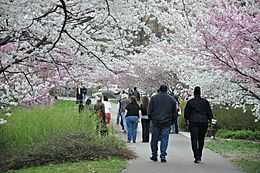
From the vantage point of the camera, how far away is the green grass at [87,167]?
9.46m

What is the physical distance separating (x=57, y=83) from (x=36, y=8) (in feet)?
38.4

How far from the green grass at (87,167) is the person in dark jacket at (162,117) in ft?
2.96

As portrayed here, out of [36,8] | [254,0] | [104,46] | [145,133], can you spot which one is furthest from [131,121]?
[36,8]

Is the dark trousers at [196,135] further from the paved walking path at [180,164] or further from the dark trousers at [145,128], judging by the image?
the dark trousers at [145,128]

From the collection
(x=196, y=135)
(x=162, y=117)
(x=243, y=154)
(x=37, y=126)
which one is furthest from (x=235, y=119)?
(x=162, y=117)

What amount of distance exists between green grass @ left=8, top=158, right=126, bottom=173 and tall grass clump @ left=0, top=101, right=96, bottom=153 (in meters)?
1.87

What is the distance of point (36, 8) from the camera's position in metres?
6.41

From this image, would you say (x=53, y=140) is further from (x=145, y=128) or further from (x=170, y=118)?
(x=145, y=128)

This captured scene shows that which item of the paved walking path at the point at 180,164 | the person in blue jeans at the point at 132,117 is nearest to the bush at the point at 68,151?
the paved walking path at the point at 180,164

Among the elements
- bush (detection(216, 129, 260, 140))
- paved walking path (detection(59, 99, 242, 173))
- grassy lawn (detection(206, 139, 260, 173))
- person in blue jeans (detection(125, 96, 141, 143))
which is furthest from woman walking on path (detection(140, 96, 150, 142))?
bush (detection(216, 129, 260, 140))

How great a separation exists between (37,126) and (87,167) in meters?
3.80

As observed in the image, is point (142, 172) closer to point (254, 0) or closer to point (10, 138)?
point (254, 0)

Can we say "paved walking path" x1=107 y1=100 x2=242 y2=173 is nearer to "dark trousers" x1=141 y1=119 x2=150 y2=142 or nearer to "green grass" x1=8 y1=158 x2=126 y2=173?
"green grass" x1=8 y1=158 x2=126 y2=173

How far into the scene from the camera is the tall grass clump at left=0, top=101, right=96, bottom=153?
12617 millimetres
